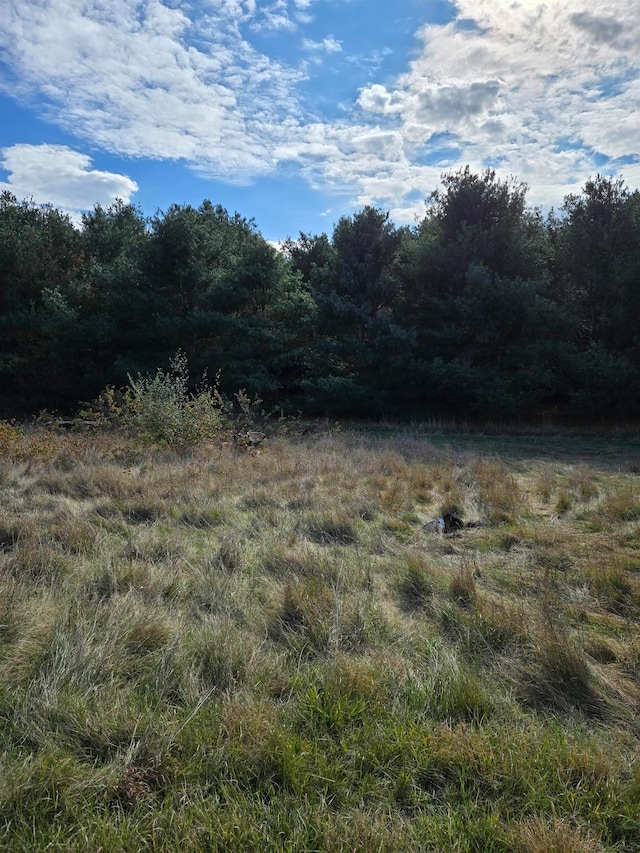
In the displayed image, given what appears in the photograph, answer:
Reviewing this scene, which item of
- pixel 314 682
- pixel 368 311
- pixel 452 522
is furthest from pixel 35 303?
pixel 314 682

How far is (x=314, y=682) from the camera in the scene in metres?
2.31

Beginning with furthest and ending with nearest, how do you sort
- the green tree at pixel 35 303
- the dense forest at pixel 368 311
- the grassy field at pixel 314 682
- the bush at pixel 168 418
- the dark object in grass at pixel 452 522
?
the green tree at pixel 35 303 < the dense forest at pixel 368 311 < the bush at pixel 168 418 < the dark object in grass at pixel 452 522 < the grassy field at pixel 314 682

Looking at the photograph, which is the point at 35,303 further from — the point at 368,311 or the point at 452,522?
the point at 452,522

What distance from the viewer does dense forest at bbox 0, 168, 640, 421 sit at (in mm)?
14477

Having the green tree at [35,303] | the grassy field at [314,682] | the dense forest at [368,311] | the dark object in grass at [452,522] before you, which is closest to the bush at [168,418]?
the grassy field at [314,682]

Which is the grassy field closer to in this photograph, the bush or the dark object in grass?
the dark object in grass

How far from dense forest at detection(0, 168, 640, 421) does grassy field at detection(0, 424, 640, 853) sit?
36.0 ft

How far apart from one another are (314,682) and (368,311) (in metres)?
15.2

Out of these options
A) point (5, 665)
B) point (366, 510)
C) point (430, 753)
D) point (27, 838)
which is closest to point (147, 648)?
point (5, 665)

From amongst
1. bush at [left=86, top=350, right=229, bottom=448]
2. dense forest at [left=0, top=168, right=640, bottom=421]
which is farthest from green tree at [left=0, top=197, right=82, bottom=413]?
bush at [left=86, top=350, right=229, bottom=448]

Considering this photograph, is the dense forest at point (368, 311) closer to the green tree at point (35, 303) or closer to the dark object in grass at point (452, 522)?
the green tree at point (35, 303)

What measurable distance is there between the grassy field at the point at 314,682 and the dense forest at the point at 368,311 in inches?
432

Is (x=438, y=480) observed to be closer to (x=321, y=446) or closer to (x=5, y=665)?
(x=321, y=446)

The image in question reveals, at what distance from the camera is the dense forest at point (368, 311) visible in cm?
1448
